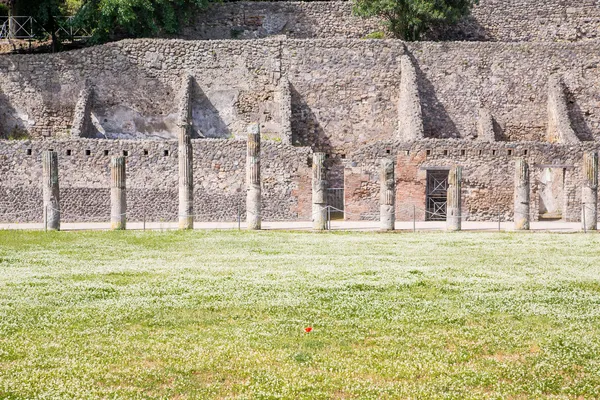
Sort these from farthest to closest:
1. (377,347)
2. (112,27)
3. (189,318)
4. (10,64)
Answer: (112,27)
(10,64)
(189,318)
(377,347)

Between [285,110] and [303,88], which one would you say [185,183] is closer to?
[285,110]

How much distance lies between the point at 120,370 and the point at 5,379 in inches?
31.7

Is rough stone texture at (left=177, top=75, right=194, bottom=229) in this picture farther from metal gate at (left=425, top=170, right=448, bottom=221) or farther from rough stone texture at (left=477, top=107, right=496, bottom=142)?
rough stone texture at (left=477, top=107, right=496, bottom=142)

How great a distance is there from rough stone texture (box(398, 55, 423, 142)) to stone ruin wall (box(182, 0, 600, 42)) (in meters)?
7.37

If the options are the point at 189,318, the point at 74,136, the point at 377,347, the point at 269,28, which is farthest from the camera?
the point at 269,28

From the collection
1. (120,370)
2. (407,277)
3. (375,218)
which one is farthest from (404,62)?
(120,370)

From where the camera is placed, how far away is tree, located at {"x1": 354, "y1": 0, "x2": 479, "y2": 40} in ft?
110

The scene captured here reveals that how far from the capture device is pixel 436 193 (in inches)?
1013

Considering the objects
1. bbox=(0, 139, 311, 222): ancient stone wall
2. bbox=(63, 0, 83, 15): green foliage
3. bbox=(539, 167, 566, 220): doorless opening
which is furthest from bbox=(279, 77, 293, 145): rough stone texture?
bbox=(63, 0, 83, 15): green foliage

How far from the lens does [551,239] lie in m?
17.7

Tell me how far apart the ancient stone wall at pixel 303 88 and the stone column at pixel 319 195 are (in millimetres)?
7798

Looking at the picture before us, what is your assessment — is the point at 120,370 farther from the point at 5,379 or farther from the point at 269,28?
the point at 269,28

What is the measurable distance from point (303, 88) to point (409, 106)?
162 inches

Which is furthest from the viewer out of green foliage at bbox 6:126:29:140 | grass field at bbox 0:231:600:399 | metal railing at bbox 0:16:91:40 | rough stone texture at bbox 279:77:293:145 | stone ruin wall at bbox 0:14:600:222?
metal railing at bbox 0:16:91:40
